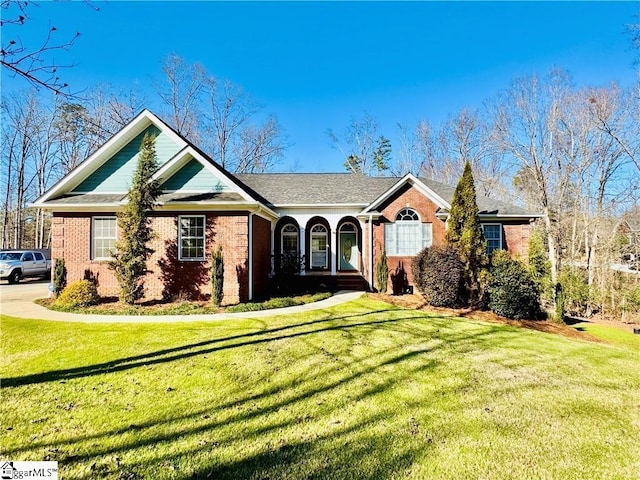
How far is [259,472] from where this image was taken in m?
2.94

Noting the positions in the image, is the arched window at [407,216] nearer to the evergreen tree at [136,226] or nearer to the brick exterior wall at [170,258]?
the brick exterior wall at [170,258]

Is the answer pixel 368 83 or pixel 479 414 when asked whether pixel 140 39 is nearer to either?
pixel 368 83

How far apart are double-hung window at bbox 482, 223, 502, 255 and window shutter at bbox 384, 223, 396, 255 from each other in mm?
4777

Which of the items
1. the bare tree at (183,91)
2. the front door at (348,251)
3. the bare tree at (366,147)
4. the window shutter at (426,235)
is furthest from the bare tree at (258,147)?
the window shutter at (426,235)

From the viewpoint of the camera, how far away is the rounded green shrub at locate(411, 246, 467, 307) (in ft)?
39.0

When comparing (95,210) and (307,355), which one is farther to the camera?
(95,210)

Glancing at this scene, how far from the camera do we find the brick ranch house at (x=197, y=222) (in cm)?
1170

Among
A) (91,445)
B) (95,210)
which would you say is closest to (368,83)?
(95,210)

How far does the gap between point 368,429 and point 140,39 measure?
49.6 ft

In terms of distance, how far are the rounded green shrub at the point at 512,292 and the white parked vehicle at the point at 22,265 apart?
85.0 feet

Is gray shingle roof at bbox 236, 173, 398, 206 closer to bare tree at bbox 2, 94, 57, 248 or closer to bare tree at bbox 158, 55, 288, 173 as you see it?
bare tree at bbox 158, 55, 288, 173

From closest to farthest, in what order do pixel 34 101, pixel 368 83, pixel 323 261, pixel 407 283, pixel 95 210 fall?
pixel 95 210
pixel 407 283
pixel 323 261
pixel 368 83
pixel 34 101

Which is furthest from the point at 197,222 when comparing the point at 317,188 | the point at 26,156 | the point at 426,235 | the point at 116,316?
the point at 26,156

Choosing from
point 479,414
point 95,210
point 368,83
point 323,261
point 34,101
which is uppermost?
point 34,101
